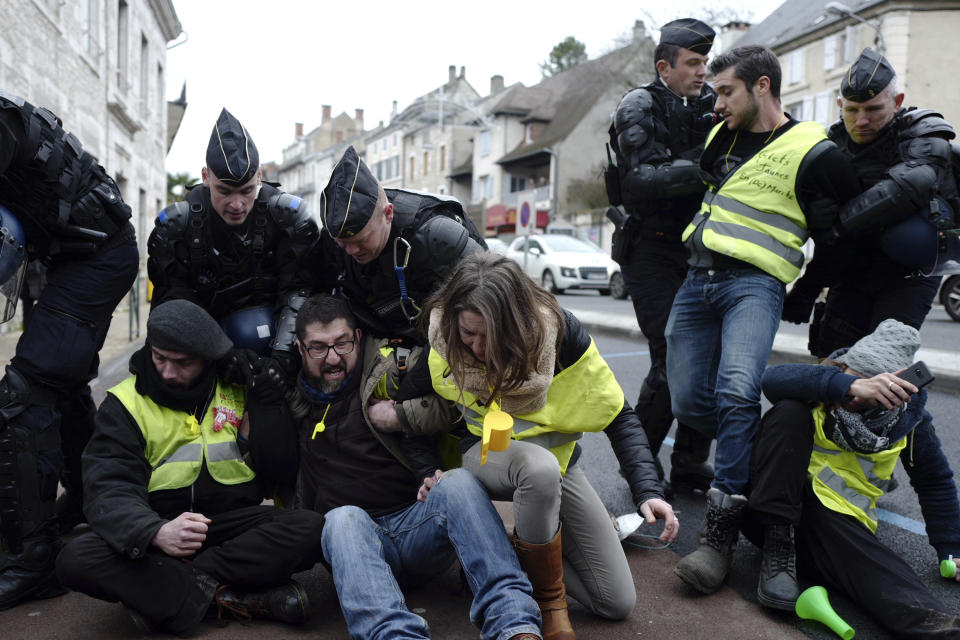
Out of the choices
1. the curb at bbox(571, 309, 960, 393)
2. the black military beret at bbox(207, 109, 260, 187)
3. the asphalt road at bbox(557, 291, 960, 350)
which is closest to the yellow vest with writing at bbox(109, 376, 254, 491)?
the black military beret at bbox(207, 109, 260, 187)

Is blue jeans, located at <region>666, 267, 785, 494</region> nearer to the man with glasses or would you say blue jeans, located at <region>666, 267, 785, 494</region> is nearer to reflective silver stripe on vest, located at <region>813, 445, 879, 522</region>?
reflective silver stripe on vest, located at <region>813, 445, 879, 522</region>

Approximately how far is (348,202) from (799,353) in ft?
18.0

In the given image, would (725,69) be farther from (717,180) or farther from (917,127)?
(917,127)

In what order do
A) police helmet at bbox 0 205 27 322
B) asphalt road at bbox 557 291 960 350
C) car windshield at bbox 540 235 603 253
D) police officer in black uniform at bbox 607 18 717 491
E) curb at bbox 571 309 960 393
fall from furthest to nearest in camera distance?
car windshield at bbox 540 235 603 253
asphalt road at bbox 557 291 960 350
curb at bbox 571 309 960 393
police officer in black uniform at bbox 607 18 717 491
police helmet at bbox 0 205 27 322

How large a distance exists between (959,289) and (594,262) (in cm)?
789

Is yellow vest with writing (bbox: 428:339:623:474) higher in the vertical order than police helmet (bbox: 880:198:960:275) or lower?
lower

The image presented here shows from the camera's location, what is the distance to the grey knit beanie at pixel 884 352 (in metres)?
2.62

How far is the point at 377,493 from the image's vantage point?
2.78 meters

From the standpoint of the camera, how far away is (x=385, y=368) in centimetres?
287

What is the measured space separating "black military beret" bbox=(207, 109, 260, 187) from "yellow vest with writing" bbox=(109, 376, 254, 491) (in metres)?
0.81

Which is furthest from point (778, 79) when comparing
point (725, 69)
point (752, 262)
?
point (752, 262)

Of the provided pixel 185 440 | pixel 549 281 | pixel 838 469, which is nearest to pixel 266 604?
pixel 185 440

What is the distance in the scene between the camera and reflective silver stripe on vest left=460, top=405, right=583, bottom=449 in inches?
101

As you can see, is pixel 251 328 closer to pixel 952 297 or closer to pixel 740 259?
pixel 740 259
